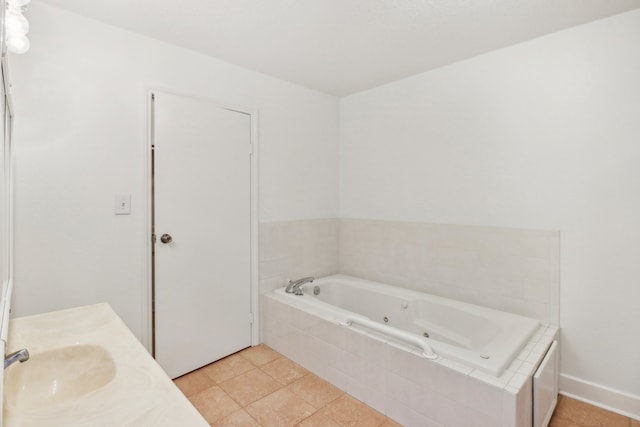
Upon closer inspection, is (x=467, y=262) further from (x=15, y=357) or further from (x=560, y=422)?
(x=15, y=357)

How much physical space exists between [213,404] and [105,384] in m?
1.07

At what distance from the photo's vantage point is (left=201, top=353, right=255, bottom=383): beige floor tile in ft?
7.56

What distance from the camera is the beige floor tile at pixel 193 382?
215cm

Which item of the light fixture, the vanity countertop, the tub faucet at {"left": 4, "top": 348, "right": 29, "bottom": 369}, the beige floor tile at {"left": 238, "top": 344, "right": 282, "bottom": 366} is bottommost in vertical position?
the beige floor tile at {"left": 238, "top": 344, "right": 282, "bottom": 366}

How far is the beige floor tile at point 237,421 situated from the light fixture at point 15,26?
193 centimetres

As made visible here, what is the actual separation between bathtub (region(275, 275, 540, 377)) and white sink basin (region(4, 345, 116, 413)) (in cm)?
133

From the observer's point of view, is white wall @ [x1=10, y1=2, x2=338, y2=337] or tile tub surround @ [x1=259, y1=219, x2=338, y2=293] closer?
white wall @ [x1=10, y1=2, x2=338, y2=337]

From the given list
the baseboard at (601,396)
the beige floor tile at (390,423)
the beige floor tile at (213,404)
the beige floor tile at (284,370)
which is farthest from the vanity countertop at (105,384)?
the baseboard at (601,396)

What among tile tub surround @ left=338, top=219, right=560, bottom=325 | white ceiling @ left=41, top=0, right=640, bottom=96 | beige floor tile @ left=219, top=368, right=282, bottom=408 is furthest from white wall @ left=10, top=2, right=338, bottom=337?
tile tub surround @ left=338, top=219, right=560, bottom=325

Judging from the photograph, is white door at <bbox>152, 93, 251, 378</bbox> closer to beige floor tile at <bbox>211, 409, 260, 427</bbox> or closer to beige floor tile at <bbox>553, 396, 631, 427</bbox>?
beige floor tile at <bbox>211, 409, 260, 427</bbox>

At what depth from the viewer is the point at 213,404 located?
200 cm

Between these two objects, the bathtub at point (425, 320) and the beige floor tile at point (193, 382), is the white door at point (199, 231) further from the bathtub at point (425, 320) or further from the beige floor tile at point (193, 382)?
the bathtub at point (425, 320)

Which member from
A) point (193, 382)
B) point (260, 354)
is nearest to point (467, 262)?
point (260, 354)

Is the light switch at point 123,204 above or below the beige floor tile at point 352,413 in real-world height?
above
